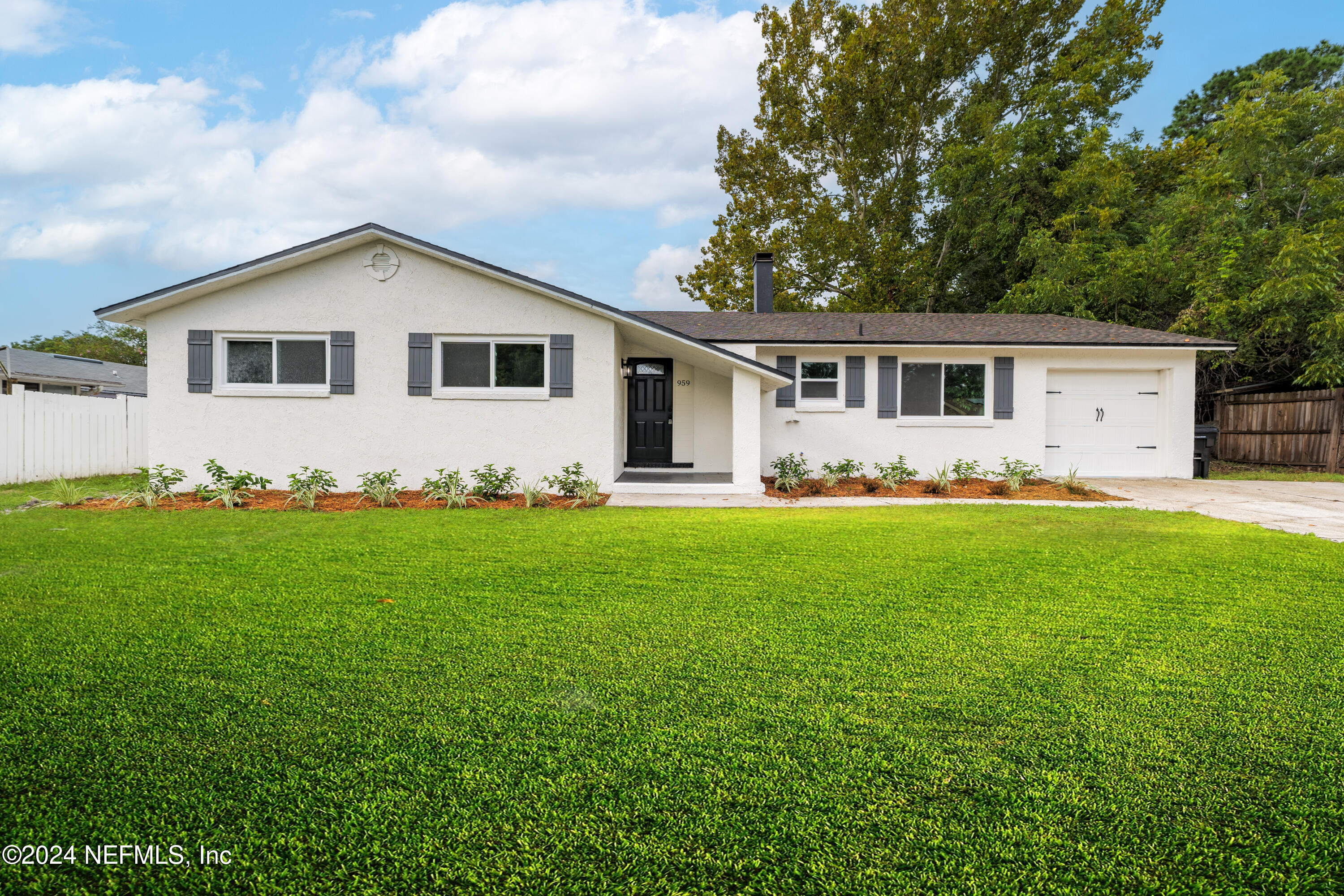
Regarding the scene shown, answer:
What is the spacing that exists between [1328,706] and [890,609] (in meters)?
1.84

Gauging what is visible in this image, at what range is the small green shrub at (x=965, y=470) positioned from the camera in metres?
12.4

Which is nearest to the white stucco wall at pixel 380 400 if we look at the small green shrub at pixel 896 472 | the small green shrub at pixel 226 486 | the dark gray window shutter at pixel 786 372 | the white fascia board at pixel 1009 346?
the small green shrub at pixel 226 486

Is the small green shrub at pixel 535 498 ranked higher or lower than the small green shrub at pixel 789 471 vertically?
lower

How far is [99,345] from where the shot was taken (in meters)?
44.7

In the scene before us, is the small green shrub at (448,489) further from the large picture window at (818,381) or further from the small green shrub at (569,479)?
the large picture window at (818,381)

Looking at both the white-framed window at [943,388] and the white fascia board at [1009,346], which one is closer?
the white fascia board at [1009,346]

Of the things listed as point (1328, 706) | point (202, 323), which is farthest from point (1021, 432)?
point (202, 323)

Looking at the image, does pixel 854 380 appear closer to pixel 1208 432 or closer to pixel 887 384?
pixel 887 384

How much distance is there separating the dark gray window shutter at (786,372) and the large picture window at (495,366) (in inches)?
193

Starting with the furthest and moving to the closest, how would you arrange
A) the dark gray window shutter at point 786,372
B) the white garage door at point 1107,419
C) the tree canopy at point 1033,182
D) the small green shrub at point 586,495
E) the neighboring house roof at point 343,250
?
the tree canopy at point 1033,182 < the white garage door at point 1107,419 < the dark gray window shutter at point 786,372 < the neighboring house roof at point 343,250 < the small green shrub at point 586,495

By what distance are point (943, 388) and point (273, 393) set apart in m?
12.0

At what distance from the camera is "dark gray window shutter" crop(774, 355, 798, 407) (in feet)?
42.4

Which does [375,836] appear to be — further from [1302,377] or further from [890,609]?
[1302,377]

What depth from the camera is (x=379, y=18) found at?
42.2 feet
